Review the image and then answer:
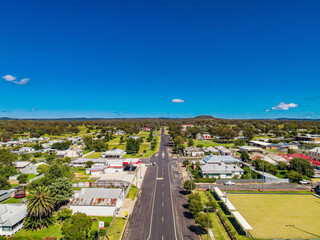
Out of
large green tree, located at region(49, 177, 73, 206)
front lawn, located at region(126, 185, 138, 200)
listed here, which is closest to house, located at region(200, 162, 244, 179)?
front lawn, located at region(126, 185, 138, 200)

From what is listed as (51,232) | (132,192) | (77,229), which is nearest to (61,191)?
(51,232)

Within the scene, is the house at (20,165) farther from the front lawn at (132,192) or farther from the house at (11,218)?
the front lawn at (132,192)

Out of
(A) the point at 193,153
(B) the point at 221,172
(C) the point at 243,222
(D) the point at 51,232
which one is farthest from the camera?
(A) the point at 193,153

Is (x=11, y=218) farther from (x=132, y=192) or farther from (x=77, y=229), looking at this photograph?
(x=132, y=192)

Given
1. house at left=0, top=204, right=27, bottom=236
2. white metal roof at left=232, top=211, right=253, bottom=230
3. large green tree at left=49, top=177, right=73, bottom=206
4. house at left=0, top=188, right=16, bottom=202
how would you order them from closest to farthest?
white metal roof at left=232, top=211, right=253, bottom=230
house at left=0, top=204, right=27, bottom=236
large green tree at left=49, top=177, right=73, bottom=206
house at left=0, top=188, right=16, bottom=202

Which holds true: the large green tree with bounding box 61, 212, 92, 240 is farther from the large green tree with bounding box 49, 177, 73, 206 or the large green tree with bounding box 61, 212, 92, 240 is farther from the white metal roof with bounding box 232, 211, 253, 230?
the white metal roof with bounding box 232, 211, 253, 230

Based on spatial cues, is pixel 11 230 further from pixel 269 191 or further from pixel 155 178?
pixel 269 191

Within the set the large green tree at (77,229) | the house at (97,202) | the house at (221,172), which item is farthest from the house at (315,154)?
the large green tree at (77,229)
